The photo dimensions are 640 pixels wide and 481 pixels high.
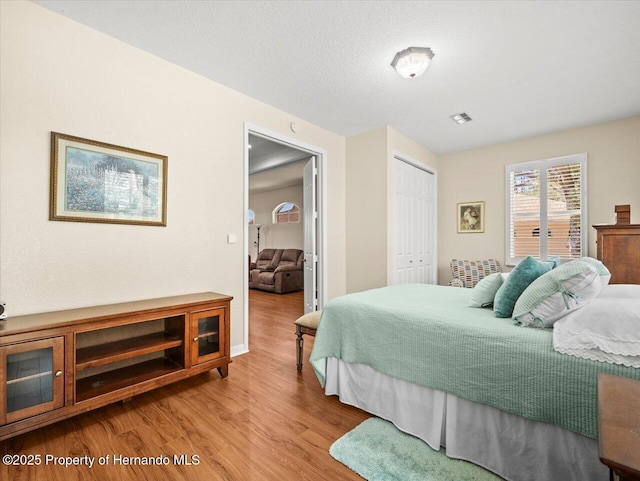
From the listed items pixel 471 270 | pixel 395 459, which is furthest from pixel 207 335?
pixel 471 270

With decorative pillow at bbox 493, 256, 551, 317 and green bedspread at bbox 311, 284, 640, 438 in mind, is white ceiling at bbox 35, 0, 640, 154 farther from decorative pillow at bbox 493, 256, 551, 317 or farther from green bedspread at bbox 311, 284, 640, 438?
green bedspread at bbox 311, 284, 640, 438

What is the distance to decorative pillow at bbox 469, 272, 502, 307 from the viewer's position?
6.81 feet

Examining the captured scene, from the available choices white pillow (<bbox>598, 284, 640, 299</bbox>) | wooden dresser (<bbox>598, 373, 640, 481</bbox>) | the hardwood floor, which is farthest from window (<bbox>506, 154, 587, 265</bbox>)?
wooden dresser (<bbox>598, 373, 640, 481</bbox>)

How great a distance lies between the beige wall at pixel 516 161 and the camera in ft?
12.7

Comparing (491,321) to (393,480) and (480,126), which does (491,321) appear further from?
(480,126)

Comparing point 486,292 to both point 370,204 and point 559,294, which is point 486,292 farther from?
point 370,204

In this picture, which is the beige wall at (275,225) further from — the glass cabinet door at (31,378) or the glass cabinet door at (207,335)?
the glass cabinet door at (31,378)

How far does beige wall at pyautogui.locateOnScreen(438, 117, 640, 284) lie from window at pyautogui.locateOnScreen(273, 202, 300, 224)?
4.21 meters

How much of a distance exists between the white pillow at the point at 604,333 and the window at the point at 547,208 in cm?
344

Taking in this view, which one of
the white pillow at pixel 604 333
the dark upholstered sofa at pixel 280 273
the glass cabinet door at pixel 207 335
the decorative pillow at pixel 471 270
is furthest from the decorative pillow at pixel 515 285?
the dark upholstered sofa at pixel 280 273

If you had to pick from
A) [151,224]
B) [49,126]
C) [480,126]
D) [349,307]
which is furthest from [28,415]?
[480,126]

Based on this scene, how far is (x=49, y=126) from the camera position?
212 cm

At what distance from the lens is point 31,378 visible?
1752mm

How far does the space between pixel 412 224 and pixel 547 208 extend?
1898 mm
